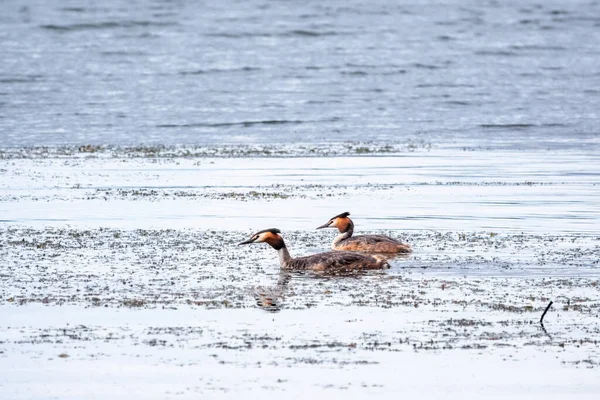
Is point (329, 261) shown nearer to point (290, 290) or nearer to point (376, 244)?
point (376, 244)

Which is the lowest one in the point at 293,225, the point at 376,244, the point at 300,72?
the point at 293,225

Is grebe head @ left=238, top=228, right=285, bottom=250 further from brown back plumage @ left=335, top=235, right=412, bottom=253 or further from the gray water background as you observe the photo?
the gray water background

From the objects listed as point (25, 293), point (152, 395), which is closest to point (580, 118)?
point (25, 293)

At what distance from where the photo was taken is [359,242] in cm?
1842

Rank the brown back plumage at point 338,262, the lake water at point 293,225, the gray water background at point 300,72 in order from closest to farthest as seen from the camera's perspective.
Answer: the lake water at point 293,225
the brown back plumage at point 338,262
the gray water background at point 300,72

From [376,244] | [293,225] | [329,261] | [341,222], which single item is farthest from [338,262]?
[293,225]

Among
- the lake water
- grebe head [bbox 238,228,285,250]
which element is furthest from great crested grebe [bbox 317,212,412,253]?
grebe head [bbox 238,228,285,250]

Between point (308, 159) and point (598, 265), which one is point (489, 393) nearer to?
point (598, 265)

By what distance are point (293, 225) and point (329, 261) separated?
3.82 m

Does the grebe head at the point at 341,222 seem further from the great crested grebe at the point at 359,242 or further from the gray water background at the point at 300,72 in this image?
the gray water background at the point at 300,72

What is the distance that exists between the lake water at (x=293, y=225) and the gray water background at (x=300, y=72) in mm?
261

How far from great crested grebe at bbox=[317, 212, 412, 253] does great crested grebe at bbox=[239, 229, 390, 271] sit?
1.00m

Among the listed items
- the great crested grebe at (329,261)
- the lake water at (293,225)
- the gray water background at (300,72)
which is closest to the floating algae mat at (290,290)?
the lake water at (293,225)

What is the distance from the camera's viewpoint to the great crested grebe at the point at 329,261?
16641mm
